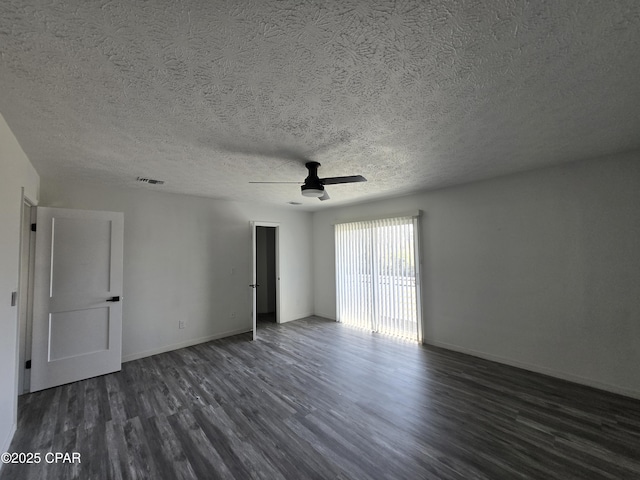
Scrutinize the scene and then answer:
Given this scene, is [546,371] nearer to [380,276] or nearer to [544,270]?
[544,270]

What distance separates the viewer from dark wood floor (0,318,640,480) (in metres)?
1.85

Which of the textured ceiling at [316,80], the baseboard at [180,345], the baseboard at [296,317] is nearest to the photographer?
the textured ceiling at [316,80]

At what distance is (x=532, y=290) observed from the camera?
326 cm

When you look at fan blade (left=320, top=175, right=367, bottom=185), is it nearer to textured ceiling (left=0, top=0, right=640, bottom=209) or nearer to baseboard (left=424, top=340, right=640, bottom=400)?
textured ceiling (left=0, top=0, right=640, bottom=209)

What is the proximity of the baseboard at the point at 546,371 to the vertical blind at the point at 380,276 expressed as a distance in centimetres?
57

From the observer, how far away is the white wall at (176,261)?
373cm

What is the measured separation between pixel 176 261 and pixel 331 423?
3333 mm

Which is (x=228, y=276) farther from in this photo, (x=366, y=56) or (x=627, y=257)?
(x=627, y=257)

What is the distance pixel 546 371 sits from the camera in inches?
123

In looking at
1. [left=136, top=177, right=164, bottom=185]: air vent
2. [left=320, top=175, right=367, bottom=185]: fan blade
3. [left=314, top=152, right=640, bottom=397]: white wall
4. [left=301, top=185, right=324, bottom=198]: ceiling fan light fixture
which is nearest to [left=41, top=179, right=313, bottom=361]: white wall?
[left=136, top=177, right=164, bottom=185]: air vent

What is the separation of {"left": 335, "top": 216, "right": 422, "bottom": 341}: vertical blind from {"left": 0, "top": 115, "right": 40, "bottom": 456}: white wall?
4.52 meters

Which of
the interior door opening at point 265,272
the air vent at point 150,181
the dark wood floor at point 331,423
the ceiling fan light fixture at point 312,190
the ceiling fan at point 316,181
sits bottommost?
the dark wood floor at point 331,423

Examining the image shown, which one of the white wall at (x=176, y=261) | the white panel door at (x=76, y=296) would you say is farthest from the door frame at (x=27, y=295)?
the white wall at (x=176, y=261)

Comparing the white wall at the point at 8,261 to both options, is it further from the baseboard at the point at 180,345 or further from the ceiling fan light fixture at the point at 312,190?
the ceiling fan light fixture at the point at 312,190
